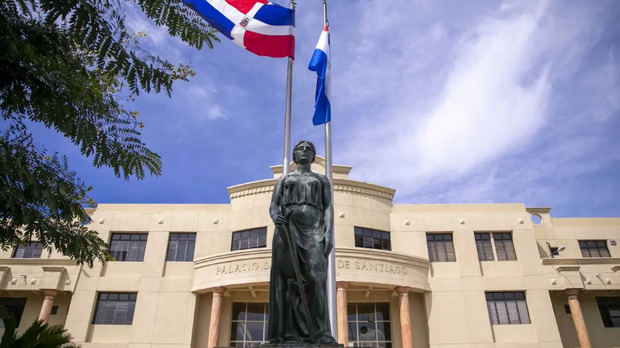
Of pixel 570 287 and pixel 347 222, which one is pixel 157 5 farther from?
pixel 570 287

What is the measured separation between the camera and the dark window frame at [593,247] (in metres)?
27.8

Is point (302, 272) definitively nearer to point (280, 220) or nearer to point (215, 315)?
point (280, 220)

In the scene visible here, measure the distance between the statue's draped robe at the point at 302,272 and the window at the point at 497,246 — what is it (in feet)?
74.0

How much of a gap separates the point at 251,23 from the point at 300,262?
33.7ft

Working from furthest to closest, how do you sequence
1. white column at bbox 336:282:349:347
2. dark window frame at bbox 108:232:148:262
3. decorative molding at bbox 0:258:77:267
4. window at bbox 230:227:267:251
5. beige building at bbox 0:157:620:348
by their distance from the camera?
dark window frame at bbox 108:232:148:262, decorative molding at bbox 0:258:77:267, window at bbox 230:227:267:251, beige building at bbox 0:157:620:348, white column at bbox 336:282:349:347

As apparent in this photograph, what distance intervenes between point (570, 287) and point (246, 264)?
17927 millimetres

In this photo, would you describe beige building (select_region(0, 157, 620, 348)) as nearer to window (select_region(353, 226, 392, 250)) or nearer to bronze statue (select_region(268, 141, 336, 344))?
window (select_region(353, 226, 392, 250))

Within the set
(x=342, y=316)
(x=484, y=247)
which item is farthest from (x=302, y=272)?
(x=484, y=247)

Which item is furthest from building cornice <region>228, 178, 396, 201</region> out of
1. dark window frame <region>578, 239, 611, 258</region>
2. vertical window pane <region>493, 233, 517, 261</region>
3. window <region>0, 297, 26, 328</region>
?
window <region>0, 297, 26, 328</region>

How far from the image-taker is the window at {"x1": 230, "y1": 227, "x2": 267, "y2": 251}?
24.7m

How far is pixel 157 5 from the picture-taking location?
5.14 meters

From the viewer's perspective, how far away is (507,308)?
78.7 feet

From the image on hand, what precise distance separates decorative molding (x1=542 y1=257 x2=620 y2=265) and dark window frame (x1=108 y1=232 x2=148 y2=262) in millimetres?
23502

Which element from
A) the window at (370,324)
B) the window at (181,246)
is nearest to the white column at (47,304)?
the window at (181,246)
